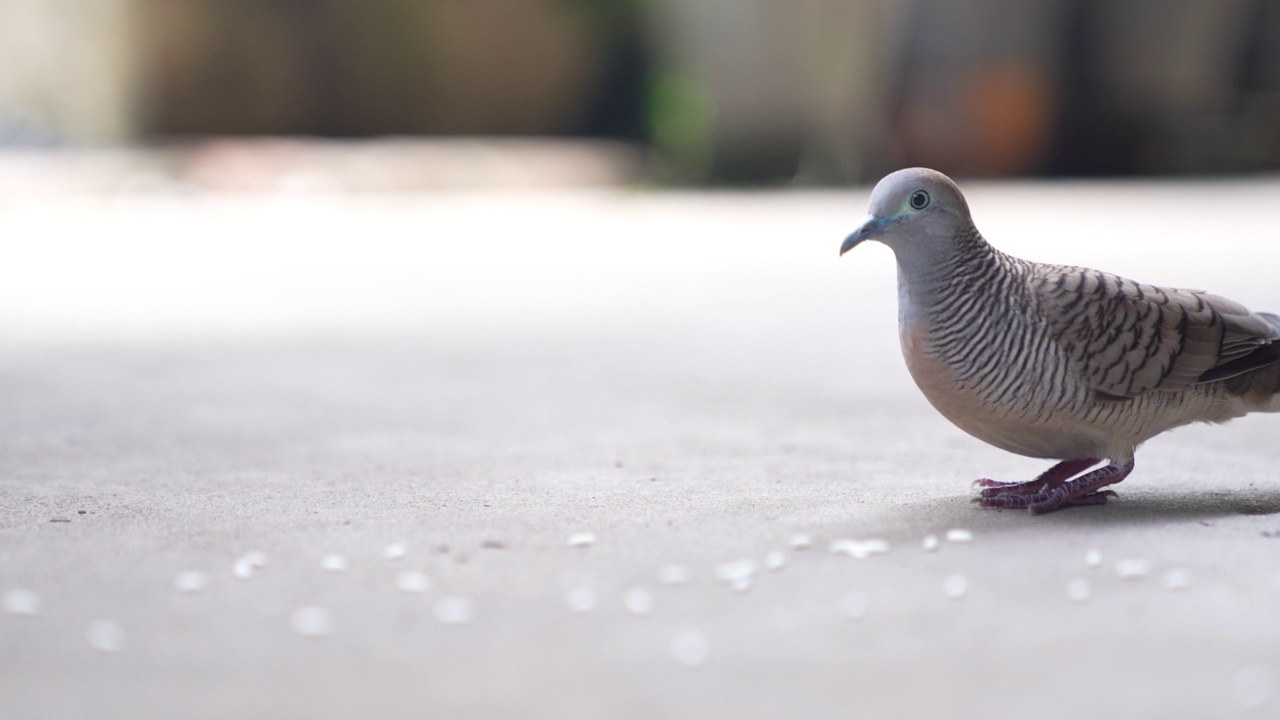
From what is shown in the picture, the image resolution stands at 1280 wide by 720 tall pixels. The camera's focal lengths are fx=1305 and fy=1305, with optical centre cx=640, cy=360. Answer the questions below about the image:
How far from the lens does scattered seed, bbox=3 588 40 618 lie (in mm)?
1939

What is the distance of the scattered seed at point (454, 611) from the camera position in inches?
75.0

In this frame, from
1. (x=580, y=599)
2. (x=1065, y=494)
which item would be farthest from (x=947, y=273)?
(x=580, y=599)

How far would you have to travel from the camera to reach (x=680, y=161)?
1332 centimetres

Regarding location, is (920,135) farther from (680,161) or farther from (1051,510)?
(1051,510)

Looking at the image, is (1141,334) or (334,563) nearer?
(334,563)

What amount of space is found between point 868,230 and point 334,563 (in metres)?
1.11

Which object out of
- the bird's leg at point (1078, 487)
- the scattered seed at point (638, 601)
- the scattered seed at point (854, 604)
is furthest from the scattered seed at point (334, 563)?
the bird's leg at point (1078, 487)

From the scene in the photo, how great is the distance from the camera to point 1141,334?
7.72ft

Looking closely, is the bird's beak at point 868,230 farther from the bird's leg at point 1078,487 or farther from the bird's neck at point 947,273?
the bird's leg at point 1078,487

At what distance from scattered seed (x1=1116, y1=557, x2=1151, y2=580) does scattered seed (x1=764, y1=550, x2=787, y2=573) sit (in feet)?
1.73

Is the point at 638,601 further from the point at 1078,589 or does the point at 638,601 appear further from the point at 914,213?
the point at 914,213

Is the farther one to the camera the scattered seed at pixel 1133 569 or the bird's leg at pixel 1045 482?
the bird's leg at pixel 1045 482

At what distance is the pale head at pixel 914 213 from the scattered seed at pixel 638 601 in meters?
0.76

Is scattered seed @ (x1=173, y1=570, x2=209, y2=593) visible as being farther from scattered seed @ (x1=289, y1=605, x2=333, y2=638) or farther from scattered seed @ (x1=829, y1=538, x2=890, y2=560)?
scattered seed @ (x1=829, y1=538, x2=890, y2=560)
